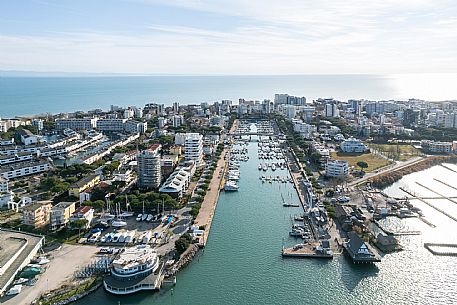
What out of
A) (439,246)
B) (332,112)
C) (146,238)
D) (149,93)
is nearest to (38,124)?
(146,238)

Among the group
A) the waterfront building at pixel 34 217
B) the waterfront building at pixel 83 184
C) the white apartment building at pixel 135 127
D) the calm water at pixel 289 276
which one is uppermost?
the white apartment building at pixel 135 127

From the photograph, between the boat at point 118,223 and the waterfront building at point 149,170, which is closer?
the boat at point 118,223

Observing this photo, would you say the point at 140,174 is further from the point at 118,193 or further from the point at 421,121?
the point at 421,121

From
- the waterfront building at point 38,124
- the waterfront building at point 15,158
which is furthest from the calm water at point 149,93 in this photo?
the waterfront building at point 15,158

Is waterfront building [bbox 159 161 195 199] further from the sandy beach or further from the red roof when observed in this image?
the sandy beach

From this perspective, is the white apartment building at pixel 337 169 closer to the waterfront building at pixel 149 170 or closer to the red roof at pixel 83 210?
the waterfront building at pixel 149 170

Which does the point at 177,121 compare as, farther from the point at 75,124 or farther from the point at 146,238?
the point at 146,238

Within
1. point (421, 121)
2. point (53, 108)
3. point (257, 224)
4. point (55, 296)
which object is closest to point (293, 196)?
point (257, 224)
